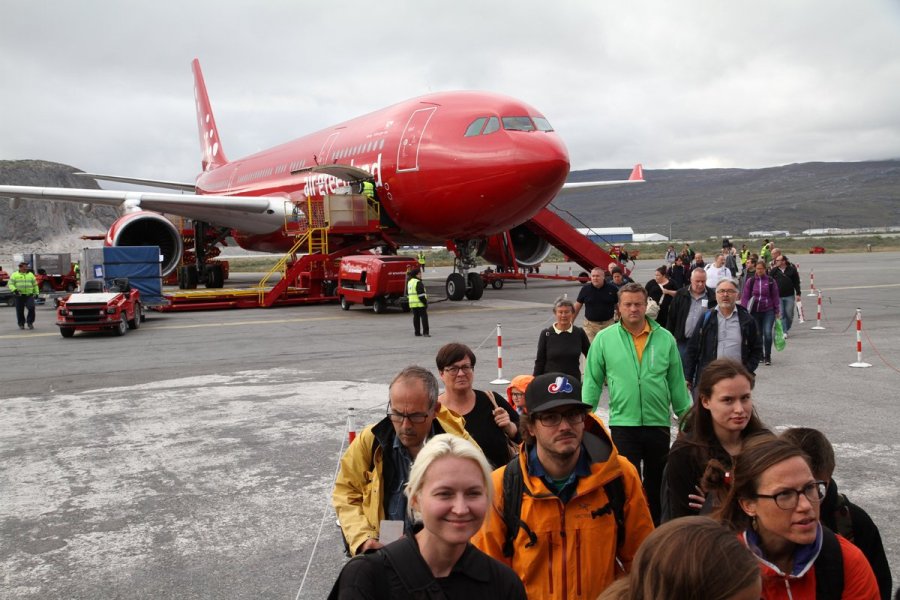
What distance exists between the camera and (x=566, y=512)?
2.88 metres

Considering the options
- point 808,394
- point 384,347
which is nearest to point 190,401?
point 384,347

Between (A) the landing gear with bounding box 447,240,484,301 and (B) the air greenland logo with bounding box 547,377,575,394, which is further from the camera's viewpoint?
(A) the landing gear with bounding box 447,240,484,301

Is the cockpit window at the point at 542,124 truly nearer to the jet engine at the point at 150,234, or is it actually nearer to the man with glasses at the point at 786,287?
the man with glasses at the point at 786,287

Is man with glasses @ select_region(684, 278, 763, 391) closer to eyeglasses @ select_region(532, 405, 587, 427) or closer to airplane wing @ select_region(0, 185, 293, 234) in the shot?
eyeglasses @ select_region(532, 405, 587, 427)

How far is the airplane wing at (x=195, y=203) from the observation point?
24.6m

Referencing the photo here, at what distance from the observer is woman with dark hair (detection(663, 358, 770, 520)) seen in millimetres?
3451

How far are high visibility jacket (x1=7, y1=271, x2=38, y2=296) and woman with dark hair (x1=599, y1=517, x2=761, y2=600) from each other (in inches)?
720

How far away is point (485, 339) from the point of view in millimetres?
14414

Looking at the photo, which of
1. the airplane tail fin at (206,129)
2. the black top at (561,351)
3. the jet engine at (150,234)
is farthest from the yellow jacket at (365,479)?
the airplane tail fin at (206,129)

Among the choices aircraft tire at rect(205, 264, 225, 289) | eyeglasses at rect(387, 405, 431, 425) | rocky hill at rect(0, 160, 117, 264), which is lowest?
eyeglasses at rect(387, 405, 431, 425)

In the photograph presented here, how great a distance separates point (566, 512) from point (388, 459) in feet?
2.64

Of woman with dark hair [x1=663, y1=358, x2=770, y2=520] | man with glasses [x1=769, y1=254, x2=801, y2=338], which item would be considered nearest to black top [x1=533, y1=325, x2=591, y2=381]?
woman with dark hair [x1=663, y1=358, x2=770, y2=520]

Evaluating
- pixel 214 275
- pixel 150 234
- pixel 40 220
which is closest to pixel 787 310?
pixel 150 234

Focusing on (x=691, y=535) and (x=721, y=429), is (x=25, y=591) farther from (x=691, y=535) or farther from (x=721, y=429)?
(x=691, y=535)
